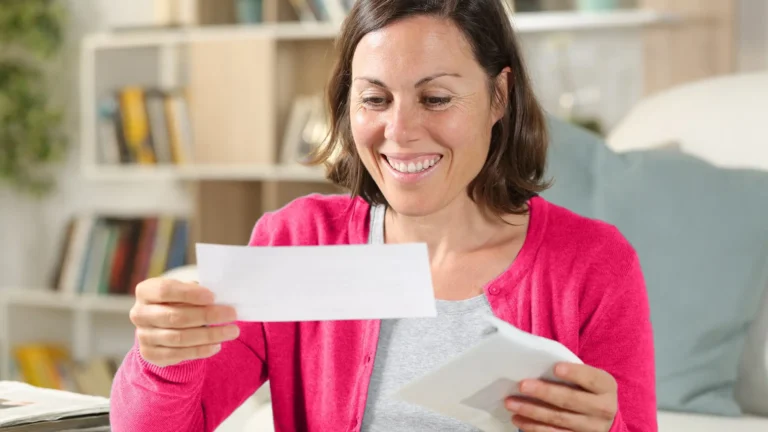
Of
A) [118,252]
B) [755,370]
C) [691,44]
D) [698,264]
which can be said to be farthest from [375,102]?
[118,252]

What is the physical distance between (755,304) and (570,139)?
0.43m

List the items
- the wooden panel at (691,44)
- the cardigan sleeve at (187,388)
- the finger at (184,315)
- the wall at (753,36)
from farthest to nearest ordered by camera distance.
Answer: the wall at (753,36)
the wooden panel at (691,44)
the cardigan sleeve at (187,388)
the finger at (184,315)

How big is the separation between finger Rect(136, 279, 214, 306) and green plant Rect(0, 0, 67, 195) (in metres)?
2.78

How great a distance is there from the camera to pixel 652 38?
2.85m

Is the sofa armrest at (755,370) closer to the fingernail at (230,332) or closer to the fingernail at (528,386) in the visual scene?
the fingernail at (528,386)

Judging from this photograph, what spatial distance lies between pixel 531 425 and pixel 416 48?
18.5 inches

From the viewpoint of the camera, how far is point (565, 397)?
0.98m

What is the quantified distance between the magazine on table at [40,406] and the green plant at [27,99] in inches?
95.1

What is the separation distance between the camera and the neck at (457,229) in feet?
4.50

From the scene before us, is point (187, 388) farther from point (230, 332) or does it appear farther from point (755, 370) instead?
point (755, 370)

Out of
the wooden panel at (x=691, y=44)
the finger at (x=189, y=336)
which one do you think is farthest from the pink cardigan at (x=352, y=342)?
the wooden panel at (x=691, y=44)

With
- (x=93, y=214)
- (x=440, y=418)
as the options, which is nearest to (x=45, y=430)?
(x=440, y=418)

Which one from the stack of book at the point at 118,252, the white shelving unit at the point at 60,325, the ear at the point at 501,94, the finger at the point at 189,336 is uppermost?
the ear at the point at 501,94

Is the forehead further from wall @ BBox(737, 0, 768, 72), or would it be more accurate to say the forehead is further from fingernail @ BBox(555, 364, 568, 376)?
wall @ BBox(737, 0, 768, 72)
